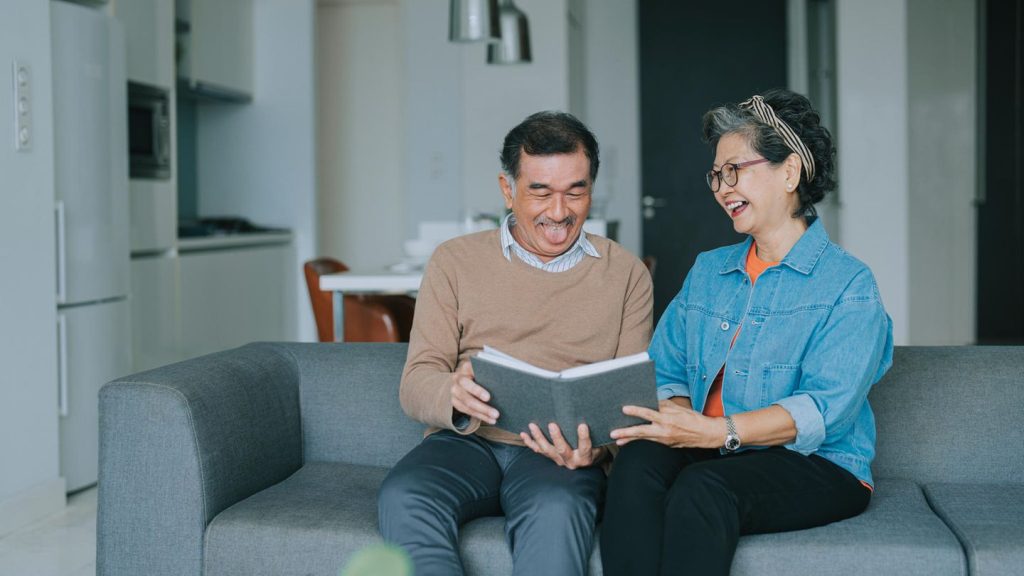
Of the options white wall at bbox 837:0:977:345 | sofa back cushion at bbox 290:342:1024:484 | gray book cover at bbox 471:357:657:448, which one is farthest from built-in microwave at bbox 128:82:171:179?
white wall at bbox 837:0:977:345

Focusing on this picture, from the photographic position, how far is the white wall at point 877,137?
5828mm

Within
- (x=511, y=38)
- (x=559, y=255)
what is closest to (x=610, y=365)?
(x=559, y=255)

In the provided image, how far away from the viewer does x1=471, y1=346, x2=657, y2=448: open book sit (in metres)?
1.83

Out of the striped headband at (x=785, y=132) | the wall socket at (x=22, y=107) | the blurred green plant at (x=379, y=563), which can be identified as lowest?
the blurred green plant at (x=379, y=563)

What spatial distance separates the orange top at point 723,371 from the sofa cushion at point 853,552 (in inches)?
13.2

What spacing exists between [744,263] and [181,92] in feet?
14.8

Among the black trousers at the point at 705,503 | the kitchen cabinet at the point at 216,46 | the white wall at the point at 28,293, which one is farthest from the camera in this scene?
the kitchen cabinet at the point at 216,46

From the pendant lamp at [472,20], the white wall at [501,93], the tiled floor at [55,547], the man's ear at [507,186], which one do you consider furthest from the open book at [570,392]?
the white wall at [501,93]

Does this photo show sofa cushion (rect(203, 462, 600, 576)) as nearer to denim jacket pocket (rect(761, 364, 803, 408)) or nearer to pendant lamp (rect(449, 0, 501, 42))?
denim jacket pocket (rect(761, 364, 803, 408))

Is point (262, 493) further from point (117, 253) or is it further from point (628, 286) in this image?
point (117, 253)

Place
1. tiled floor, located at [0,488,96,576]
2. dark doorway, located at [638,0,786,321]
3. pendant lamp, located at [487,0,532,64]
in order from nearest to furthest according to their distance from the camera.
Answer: tiled floor, located at [0,488,96,576]
pendant lamp, located at [487,0,532,64]
dark doorway, located at [638,0,786,321]

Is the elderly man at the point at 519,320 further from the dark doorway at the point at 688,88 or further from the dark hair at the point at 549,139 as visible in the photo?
the dark doorway at the point at 688,88

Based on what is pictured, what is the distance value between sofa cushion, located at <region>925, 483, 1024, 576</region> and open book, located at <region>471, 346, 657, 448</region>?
0.62m

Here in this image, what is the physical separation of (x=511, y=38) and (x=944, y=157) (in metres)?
3.54
